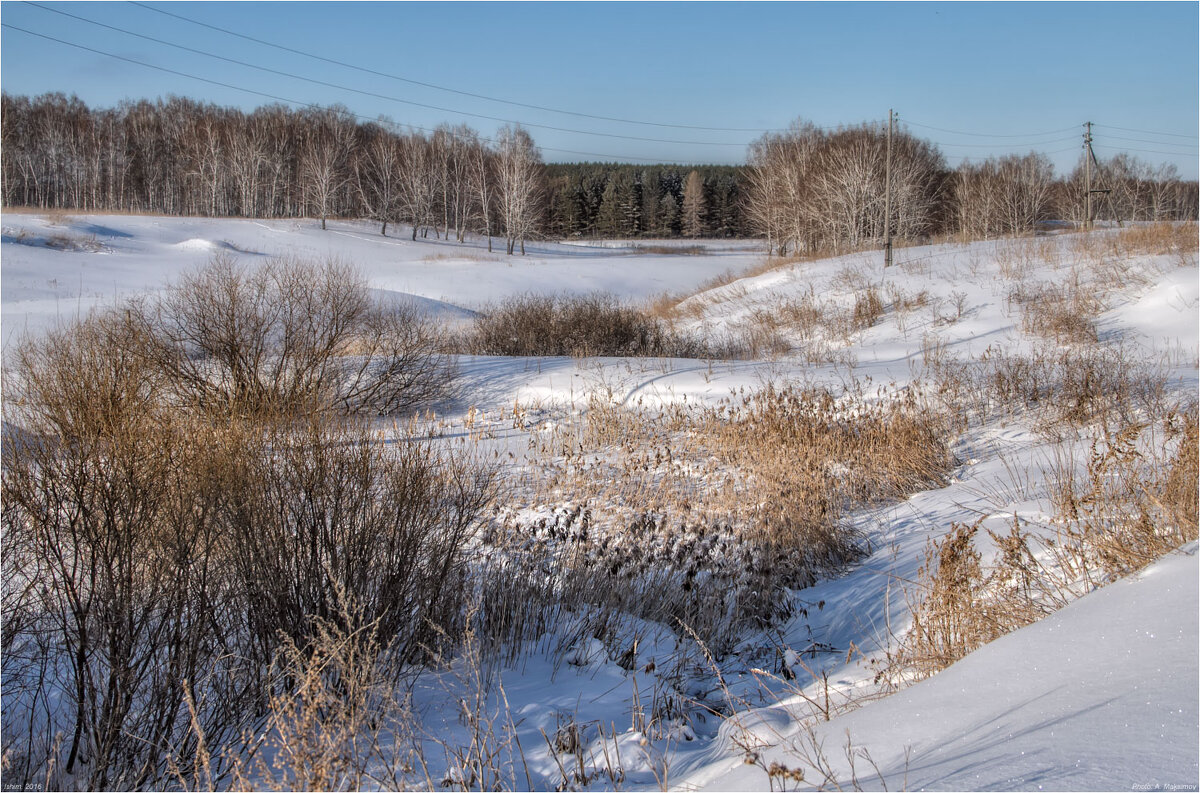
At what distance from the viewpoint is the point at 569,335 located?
59.9ft

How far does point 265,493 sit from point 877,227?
40.1 m

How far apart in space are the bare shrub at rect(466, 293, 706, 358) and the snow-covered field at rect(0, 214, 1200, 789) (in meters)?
2.72

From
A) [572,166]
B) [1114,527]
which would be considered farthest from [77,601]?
[572,166]

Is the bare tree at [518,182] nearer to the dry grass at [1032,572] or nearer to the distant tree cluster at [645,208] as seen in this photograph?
the distant tree cluster at [645,208]

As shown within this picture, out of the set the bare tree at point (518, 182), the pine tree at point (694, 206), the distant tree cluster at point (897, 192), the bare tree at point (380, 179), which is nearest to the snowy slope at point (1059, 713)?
the distant tree cluster at point (897, 192)

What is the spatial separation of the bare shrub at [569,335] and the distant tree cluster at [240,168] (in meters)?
33.2

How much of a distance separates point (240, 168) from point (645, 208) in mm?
40733

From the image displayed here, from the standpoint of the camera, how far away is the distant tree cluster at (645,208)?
7681 centimetres

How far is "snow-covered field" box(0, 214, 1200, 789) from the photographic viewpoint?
2137mm

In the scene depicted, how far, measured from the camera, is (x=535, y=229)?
178 feet

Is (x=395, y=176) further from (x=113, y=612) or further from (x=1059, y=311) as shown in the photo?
(x=113, y=612)

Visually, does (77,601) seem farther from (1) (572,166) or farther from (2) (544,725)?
(1) (572,166)

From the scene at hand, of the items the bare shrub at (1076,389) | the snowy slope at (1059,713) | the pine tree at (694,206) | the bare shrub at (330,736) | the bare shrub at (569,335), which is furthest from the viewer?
the pine tree at (694,206)

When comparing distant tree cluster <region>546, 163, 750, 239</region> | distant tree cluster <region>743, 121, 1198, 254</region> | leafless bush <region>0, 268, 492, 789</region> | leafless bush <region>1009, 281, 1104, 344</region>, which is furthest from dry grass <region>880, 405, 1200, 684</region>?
distant tree cluster <region>546, 163, 750, 239</region>
